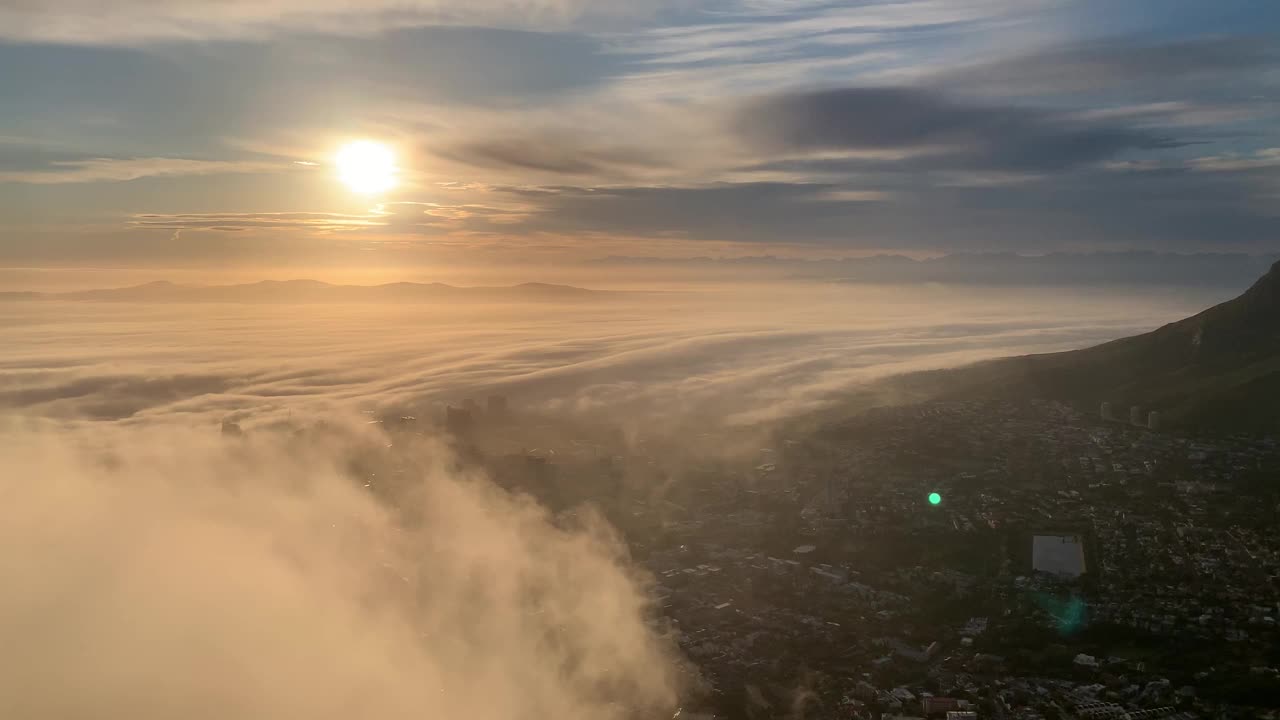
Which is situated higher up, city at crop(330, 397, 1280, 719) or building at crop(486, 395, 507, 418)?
building at crop(486, 395, 507, 418)

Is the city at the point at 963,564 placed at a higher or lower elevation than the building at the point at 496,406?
lower

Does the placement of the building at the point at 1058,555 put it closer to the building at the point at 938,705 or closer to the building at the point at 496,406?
the building at the point at 938,705

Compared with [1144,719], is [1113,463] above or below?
above

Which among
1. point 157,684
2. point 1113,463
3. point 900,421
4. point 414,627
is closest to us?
point 414,627

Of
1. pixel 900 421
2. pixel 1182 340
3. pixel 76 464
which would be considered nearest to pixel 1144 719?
pixel 900 421

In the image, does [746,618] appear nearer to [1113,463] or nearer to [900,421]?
[1113,463]

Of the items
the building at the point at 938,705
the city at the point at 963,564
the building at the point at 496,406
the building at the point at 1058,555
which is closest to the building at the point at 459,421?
the building at the point at 496,406

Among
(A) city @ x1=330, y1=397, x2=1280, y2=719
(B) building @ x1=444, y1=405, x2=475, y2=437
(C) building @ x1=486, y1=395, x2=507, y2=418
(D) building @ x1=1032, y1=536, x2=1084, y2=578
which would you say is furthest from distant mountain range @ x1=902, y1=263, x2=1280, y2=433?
(B) building @ x1=444, y1=405, x2=475, y2=437

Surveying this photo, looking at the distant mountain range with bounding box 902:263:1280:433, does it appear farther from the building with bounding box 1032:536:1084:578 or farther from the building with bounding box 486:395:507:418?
the building with bounding box 486:395:507:418
